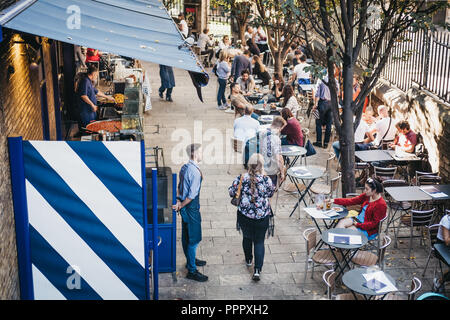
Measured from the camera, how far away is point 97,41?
4.92m

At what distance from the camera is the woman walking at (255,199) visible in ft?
23.4

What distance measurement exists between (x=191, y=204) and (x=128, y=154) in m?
2.22

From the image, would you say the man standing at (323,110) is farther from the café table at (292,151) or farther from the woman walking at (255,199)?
the woman walking at (255,199)

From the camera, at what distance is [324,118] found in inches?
532

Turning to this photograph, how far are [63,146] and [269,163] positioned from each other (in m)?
5.47

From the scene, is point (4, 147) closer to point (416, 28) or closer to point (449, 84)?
point (416, 28)

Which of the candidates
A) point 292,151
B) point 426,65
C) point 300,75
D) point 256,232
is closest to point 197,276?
point 256,232

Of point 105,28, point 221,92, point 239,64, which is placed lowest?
point 221,92

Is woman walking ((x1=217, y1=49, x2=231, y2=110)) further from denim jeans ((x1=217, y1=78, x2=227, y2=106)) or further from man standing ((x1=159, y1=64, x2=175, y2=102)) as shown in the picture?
man standing ((x1=159, y1=64, x2=175, y2=102))

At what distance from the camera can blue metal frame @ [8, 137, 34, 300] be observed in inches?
199

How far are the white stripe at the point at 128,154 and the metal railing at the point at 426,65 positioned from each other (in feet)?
20.9

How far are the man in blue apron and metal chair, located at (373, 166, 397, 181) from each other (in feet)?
13.7

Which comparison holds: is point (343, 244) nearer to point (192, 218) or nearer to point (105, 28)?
point (192, 218)

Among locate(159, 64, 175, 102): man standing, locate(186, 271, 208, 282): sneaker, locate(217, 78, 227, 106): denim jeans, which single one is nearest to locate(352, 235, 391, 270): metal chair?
locate(186, 271, 208, 282): sneaker
